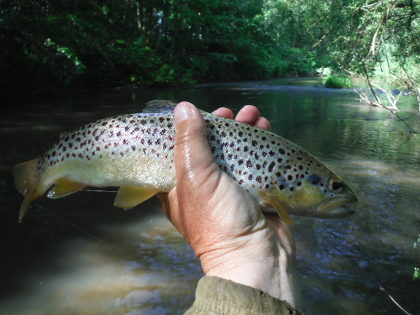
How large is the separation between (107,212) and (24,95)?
15.3 metres

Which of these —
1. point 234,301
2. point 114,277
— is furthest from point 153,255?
point 234,301

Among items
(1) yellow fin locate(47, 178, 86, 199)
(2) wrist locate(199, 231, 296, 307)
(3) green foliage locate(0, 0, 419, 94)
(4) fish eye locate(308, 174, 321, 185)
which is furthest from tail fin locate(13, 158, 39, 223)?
(3) green foliage locate(0, 0, 419, 94)

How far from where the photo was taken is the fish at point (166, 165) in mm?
2363

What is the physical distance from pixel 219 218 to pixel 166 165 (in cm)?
51

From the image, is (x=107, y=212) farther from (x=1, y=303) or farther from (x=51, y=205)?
(x=1, y=303)

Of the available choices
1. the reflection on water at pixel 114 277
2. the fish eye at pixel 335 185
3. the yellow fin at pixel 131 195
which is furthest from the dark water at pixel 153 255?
the fish eye at pixel 335 185

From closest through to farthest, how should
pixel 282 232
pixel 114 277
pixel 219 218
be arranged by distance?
pixel 219 218
pixel 282 232
pixel 114 277

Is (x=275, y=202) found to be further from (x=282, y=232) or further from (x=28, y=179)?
(x=28, y=179)

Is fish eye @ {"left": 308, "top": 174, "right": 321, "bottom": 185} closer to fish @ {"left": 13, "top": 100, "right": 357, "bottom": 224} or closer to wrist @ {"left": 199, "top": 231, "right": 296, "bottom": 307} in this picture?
fish @ {"left": 13, "top": 100, "right": 357, "bottom": 224}

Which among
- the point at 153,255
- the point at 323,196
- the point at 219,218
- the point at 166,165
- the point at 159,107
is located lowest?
the point at 153,255

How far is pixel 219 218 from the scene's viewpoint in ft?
7.32

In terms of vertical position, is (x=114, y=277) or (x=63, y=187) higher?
(x=63, y=187)

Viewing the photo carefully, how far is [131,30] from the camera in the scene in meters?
30.2

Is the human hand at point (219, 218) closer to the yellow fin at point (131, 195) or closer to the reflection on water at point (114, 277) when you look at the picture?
the yellow fin at point (131, 195)
